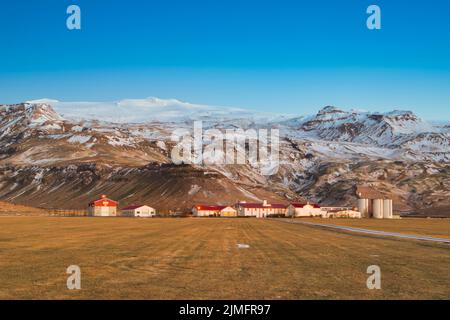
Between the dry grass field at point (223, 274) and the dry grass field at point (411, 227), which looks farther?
the dry grass field at point (411, 227)

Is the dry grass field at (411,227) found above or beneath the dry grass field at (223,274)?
beneath

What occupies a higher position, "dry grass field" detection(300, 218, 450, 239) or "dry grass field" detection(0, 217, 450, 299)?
"dry grass field" detection(0, 217, 450, 299)

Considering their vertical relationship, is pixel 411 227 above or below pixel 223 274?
below

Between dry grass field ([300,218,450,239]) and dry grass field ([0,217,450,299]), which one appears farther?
dry grass field ([300,218,450,239])

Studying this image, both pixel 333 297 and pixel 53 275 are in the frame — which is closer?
pixel 333 297

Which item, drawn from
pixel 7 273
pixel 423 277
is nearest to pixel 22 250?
pixel 7 273

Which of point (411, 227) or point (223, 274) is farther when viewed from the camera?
point (411, 227)
